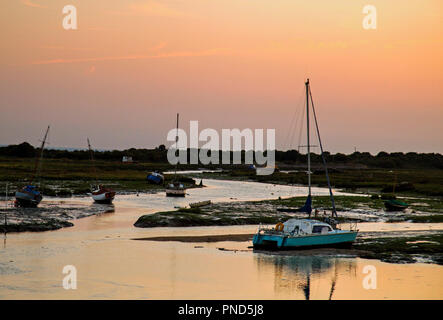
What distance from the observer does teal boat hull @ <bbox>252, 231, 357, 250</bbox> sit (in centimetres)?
4169

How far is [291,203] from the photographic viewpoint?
77938mm

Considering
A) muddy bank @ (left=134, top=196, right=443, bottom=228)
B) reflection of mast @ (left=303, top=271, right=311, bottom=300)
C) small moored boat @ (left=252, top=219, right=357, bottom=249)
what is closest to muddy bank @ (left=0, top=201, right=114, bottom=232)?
muddy bank @ (left=134, top=196, right=443, bottom=228)

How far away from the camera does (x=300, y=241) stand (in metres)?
41.9

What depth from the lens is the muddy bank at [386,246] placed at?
4044 centimetres

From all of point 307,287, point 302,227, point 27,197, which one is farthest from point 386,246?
point 27,197

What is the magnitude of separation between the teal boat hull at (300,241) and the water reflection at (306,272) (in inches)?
53.1

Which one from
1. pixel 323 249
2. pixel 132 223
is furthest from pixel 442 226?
pixel 132 223

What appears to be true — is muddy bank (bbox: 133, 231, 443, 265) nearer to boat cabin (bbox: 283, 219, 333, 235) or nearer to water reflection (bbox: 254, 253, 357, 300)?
boat cabin (bbox: 283, 219, 333, 235)

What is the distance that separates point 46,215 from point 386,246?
3234cm

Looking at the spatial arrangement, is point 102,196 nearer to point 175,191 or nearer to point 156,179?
point 175,191

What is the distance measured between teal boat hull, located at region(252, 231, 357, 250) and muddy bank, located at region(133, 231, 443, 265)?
39 centimetres

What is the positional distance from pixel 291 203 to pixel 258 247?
3565 centimetres
